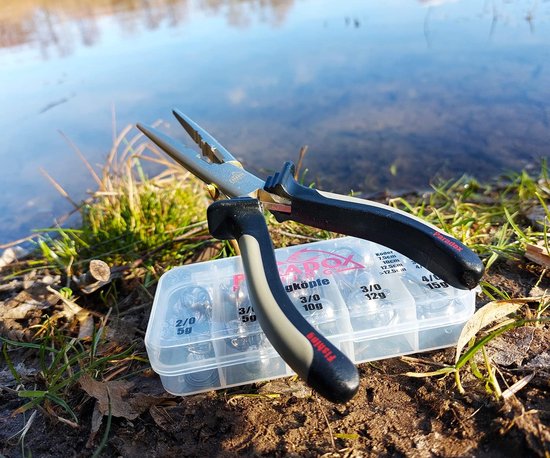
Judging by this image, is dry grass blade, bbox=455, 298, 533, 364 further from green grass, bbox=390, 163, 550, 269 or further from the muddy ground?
green grass, bbox=390, 163, 550, 269

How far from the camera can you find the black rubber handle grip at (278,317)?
118 centimetres

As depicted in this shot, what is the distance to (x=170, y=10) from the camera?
11.1m

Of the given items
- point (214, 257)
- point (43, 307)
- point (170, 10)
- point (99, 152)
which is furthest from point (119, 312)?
point (170, 10)

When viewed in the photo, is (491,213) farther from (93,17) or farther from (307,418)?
→ (93,17)

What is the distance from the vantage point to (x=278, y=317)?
1312 mm

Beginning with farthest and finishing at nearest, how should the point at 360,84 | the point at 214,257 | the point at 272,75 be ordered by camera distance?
the point at 272,75, the point at 360,84, the point at 214,257

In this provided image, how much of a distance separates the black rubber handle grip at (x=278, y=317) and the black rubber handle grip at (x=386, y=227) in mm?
166

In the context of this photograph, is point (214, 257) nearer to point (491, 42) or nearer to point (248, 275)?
point (248, 275)

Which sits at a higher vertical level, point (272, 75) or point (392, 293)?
point (392, 293)

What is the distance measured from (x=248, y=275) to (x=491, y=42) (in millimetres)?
5993

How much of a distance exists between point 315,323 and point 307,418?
31cm

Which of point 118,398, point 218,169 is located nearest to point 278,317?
point 118,398

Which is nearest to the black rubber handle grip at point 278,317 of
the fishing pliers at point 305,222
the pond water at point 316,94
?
the fishing pliers at point 305,222

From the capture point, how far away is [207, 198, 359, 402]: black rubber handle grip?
3.88ft
